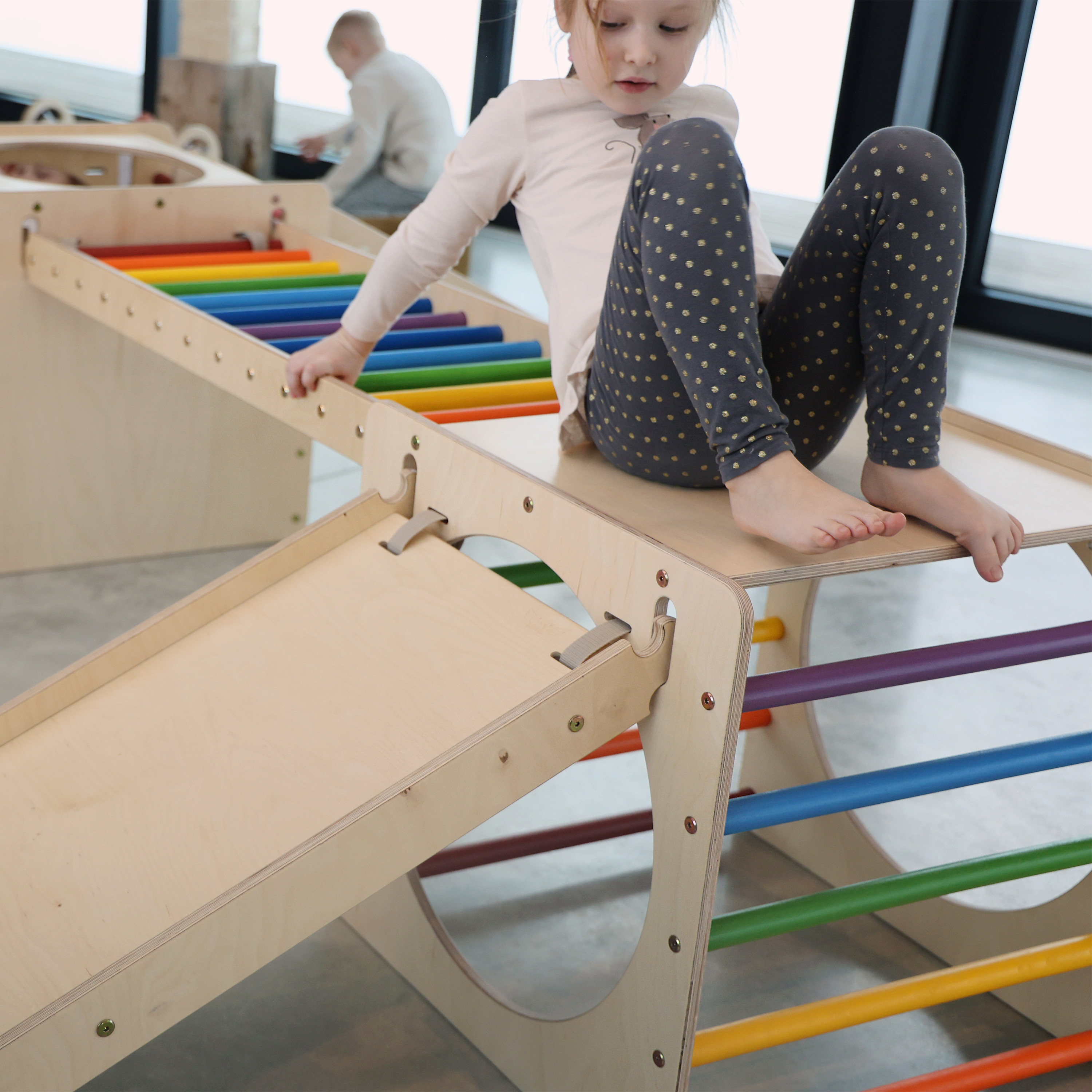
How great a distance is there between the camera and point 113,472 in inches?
88.6

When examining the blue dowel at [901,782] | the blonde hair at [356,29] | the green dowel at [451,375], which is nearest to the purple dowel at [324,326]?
the green dowel at [451,375]

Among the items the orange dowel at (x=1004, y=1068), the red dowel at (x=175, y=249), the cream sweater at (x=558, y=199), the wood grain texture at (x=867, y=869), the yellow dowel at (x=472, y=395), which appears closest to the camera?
the orange dowel at (x=1004, y=1068)

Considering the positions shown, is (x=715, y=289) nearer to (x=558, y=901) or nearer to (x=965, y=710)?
(x=558, y=901)

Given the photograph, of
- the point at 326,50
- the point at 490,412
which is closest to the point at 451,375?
the point at 490,412

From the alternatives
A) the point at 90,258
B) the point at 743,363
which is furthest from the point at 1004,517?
the point at 90,258

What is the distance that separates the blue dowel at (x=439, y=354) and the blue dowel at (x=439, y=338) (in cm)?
1

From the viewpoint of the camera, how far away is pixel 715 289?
98cm

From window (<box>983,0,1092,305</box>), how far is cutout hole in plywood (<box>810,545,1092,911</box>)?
182 centimetres

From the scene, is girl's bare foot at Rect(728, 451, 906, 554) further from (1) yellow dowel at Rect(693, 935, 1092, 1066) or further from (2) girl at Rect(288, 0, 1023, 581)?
(1) yellow dowel at Rect(693, 935, 1092, 1066)

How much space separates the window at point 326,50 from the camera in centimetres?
485

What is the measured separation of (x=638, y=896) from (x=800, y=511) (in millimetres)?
699

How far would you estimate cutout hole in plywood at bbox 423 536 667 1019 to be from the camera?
1.35 metres

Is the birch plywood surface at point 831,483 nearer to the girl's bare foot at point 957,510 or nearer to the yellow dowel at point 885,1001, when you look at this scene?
the girl's bare foot at point 957,510

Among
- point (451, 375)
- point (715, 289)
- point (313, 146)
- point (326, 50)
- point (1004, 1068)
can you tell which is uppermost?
point (326, 50)
